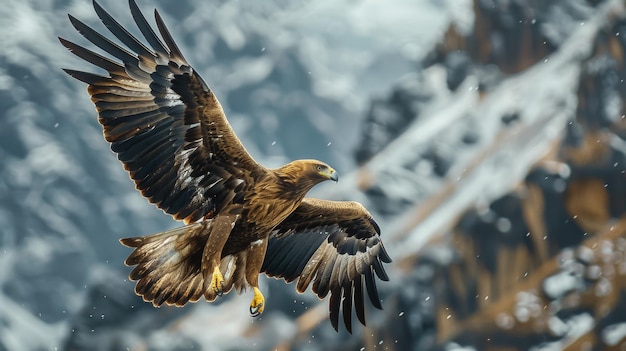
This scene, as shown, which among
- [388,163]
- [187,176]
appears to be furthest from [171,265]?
[388,163]

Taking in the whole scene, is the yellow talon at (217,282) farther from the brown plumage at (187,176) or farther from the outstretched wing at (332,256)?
the outstretched wing at (332,256)

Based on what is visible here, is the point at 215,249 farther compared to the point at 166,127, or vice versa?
the point at 215,249

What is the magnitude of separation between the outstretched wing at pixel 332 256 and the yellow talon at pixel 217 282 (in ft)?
1.75

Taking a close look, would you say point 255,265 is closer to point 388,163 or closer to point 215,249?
point 215,249

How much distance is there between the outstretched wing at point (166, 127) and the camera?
371 cm

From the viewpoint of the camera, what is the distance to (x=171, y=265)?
4.07 m

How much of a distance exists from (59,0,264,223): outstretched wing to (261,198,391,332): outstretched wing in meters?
0.59

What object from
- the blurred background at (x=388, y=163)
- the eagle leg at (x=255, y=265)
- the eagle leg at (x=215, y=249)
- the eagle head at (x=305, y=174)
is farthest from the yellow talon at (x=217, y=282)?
the blurred background at (x=388, y=163)

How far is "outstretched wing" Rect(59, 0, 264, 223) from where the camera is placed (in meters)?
3.71

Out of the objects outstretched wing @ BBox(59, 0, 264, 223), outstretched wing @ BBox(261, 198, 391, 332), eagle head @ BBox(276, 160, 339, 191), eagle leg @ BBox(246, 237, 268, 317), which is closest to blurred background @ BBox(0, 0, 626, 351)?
outstretched wing @ BBox(261, 198, 391, 332)

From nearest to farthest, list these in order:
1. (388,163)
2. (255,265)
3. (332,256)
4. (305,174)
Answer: (305,174), (255,265), (332,256), (388,163)

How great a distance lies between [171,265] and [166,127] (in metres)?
0.63

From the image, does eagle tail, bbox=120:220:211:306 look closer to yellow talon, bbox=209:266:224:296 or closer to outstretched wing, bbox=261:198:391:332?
yellow talon, bbox=209:266:224:296

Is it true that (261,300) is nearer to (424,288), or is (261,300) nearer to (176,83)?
(176,83)
